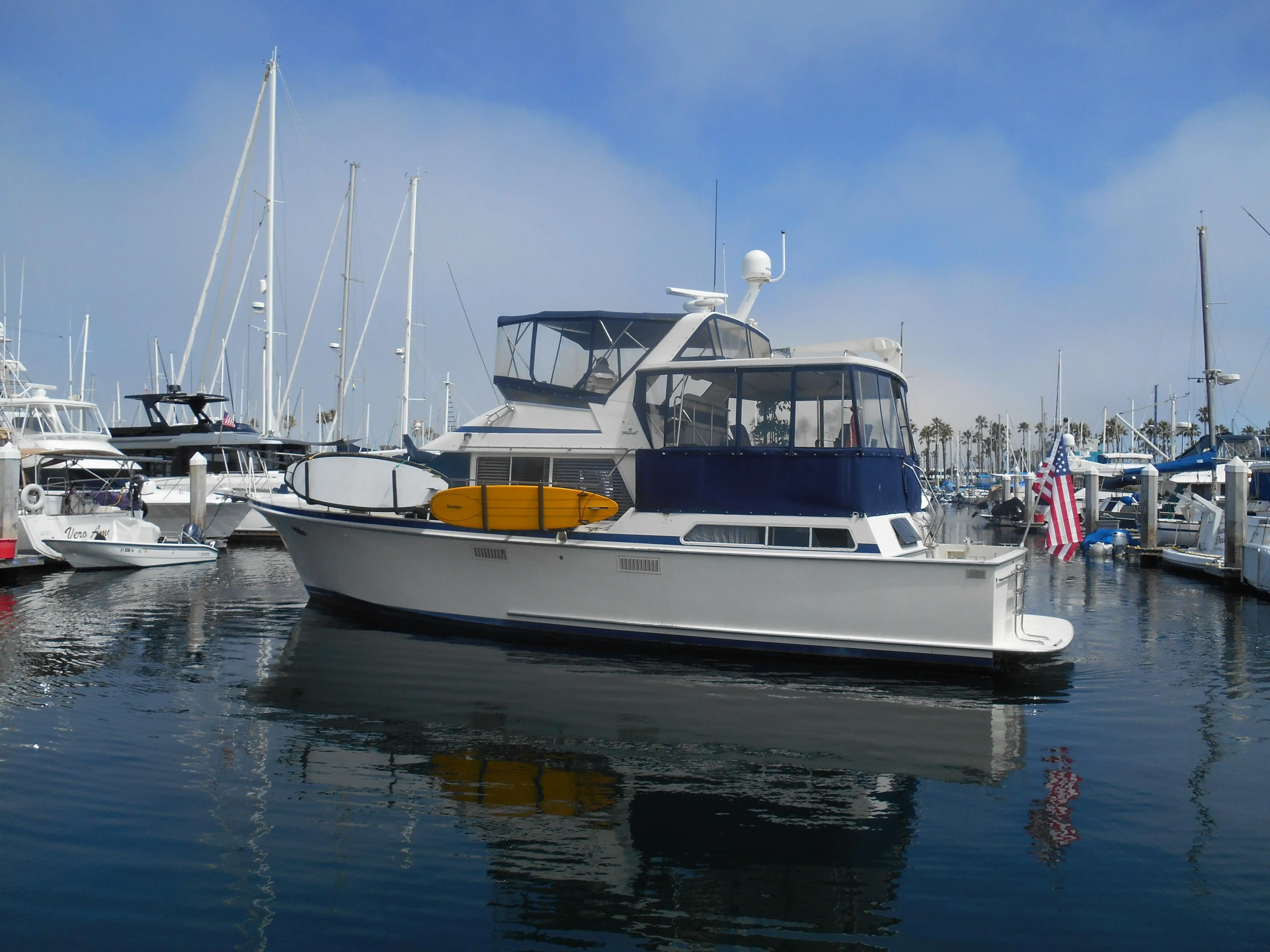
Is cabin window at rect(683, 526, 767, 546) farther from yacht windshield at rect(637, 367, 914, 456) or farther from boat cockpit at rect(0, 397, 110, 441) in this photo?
boat cockpit at rect(0, 397, 110, 441)

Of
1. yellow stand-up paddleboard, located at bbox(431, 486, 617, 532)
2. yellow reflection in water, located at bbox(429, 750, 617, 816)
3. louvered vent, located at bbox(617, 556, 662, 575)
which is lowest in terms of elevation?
yellow reflection in water, located at bbox(429, 750, 617, 816)

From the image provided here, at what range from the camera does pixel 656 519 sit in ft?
36.0

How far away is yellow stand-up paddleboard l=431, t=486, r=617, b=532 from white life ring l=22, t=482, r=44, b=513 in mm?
15091

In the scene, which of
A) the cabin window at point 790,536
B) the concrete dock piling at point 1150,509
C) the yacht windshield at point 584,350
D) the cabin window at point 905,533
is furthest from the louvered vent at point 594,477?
the concrete dock piling at point 1150,509

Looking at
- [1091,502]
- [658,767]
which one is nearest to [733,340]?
[658,767]

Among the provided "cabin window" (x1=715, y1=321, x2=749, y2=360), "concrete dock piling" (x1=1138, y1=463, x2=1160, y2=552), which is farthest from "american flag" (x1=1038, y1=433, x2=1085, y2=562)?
"concrete dock piling" (x1=1138, y1=463, x2=1160, y2=552)

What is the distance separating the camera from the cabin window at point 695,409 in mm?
11117

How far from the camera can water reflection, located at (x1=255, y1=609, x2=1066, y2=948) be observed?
496 centimetres

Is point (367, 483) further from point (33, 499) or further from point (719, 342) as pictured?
point (33, 499)

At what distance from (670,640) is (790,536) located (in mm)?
2070

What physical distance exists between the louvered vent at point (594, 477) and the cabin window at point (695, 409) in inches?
31.3

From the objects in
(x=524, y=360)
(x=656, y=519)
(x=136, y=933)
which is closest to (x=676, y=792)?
(x=136, y=933)

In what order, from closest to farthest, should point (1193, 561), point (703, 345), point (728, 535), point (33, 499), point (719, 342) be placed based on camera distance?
1. point (728, 535)
2. point (703, 345)
3. point (719, 342)
4. point (33, 499)
5. point (1193, 561)

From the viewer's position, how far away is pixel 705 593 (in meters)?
10.6
